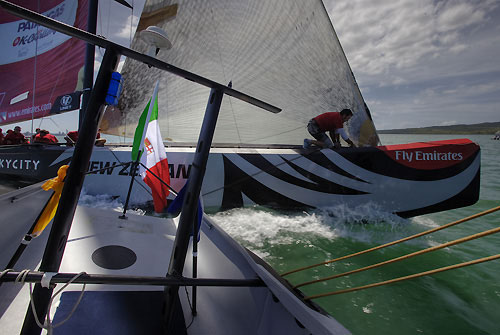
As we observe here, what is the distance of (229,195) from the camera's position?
4934mm

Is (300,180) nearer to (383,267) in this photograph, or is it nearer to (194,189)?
(383,267)

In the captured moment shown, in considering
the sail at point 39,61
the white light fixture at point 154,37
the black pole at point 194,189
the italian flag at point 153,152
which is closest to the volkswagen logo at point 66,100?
the sail at point 39,61

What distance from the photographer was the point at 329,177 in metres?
4.70

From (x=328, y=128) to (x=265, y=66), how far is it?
6.08 ft

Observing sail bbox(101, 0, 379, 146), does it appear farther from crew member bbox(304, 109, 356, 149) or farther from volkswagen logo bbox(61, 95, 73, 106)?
volkswagen logo bbox(61, 95, 73, 106)

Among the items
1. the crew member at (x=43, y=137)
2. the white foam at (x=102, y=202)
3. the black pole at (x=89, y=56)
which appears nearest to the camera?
the white foam at (x=102, y=202)

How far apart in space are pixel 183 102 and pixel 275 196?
3131 mm

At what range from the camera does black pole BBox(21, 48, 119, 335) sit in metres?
0.95

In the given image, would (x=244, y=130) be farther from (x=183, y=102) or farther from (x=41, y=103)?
(x=41, y=103)

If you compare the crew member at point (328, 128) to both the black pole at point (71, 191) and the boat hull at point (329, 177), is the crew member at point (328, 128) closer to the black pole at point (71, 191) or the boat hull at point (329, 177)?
the boat hull at point (329, 177)

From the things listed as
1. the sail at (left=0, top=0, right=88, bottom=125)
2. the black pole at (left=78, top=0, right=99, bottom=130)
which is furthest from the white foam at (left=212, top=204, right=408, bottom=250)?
the sail at (left=0, top=0, right=88, bottom=125)

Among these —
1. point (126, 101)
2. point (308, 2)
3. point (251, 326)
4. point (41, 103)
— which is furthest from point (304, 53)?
point (41, 103)

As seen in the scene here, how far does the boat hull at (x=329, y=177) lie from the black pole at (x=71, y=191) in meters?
3.87

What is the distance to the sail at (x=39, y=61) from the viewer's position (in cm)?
743
